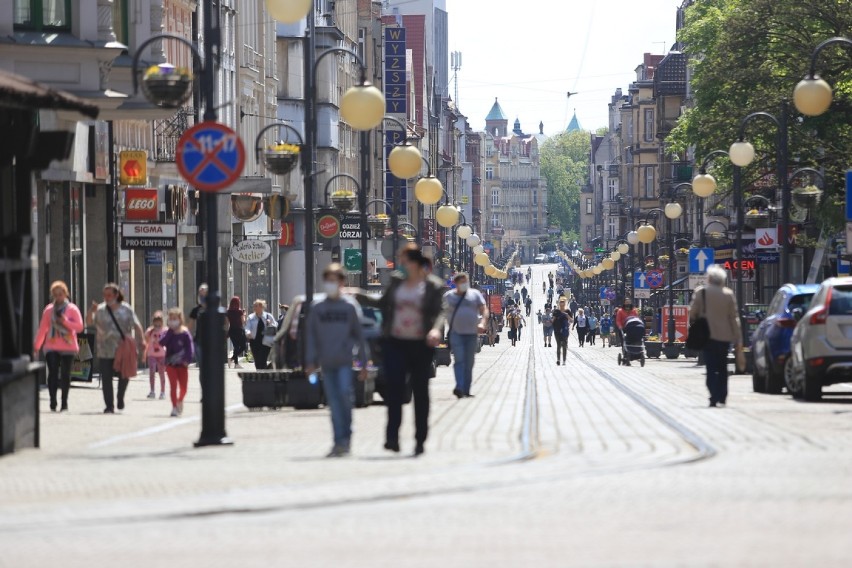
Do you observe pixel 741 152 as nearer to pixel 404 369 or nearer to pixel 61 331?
pixel 61 331

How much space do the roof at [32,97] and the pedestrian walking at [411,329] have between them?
305 centimetres

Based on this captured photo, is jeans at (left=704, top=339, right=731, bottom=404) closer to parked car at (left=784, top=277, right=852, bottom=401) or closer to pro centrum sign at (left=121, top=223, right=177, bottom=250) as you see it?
parked car at (left=784, top=277, right=852, bottom=401)

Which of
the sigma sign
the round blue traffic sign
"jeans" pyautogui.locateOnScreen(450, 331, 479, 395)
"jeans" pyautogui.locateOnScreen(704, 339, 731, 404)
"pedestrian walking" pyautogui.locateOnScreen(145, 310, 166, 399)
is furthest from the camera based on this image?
the sigma sign

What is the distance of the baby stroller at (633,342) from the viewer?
1961 inches

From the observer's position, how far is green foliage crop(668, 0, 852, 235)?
48938 mm

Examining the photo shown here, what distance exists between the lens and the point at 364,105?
84.1 feet

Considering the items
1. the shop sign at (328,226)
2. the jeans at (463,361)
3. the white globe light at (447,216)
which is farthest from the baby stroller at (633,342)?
the jeans at (463,361)

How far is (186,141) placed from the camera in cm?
1767

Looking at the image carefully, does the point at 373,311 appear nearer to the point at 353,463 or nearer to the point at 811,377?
the point at 811,377

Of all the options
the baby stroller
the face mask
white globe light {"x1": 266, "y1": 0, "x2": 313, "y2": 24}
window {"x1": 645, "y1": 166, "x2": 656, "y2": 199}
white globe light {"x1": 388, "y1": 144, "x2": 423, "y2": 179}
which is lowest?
the baby stroller

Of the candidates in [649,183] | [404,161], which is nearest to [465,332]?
[404,161]

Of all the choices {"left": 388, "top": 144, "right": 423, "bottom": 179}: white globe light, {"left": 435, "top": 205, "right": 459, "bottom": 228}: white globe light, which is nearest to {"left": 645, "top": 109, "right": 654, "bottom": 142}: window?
{"left": 435, "top": 205, "right": 459, "bottom": 228}: white globe light

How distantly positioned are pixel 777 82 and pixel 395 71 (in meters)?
58.6

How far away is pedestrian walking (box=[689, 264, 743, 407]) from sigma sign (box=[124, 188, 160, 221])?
734 inches
